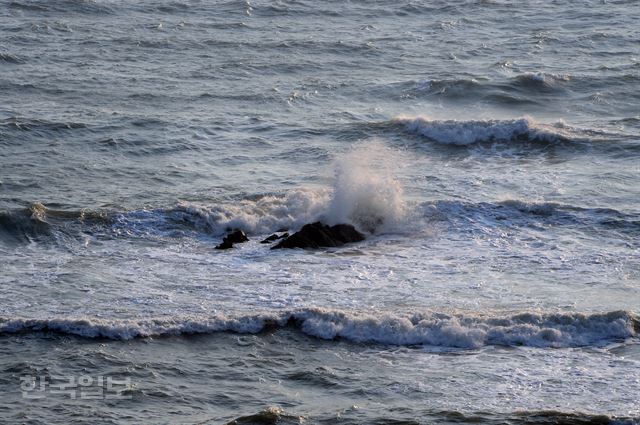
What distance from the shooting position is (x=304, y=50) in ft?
106

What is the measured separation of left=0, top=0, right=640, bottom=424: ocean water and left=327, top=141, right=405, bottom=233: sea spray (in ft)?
0.16

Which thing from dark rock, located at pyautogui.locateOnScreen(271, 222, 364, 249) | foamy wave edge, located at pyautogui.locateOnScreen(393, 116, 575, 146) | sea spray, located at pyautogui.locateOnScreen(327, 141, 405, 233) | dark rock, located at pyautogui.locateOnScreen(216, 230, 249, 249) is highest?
foamy wave edge, located at pyautogui.locateOnScreen(393, 116, 575, 146)

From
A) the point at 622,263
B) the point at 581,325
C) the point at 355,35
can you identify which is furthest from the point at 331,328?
the point at 355,35

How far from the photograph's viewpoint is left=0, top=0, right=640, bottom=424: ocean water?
13.7m

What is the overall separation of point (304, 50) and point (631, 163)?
11785 millimetres

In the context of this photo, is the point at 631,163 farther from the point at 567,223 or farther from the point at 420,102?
the point at 420,102

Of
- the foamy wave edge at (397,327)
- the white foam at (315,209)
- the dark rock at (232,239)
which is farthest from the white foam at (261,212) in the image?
the foamy wave edge at (397,327)

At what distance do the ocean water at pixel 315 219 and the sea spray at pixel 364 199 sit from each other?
5 centimetres

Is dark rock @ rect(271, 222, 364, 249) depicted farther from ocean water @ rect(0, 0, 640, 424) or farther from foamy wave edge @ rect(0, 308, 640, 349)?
foamy wave edge @ rect(0, 308, 640, 349)

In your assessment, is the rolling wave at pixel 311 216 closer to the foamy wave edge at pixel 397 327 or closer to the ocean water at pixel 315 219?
the ocean water at pixel 315 219

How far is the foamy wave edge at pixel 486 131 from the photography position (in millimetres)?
24500

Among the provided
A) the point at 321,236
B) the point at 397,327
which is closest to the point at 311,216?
the point at 321,236

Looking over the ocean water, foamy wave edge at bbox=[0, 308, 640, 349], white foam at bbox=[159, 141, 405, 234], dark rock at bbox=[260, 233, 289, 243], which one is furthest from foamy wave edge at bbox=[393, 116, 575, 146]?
foamy wave edge at bbox=[0, 308, 640, 349]

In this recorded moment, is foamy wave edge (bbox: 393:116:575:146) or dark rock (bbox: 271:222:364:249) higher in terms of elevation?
foamy wave edge (bbox: 393:116:575:146)
